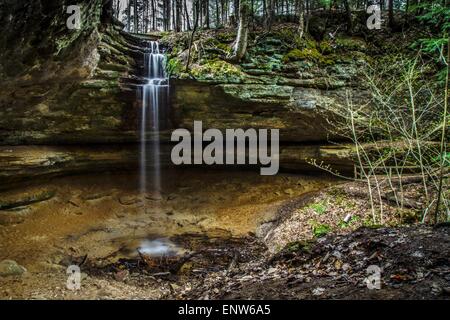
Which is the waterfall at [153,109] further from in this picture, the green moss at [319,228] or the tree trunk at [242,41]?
the green moss at [319,228]

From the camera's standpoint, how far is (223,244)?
9414 millimetres

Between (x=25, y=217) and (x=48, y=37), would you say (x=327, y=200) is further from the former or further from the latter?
(x=25, y=217)

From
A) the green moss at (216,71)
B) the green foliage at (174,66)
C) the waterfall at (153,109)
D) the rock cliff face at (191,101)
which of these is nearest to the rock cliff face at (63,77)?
the rock cliff face at (191,101)

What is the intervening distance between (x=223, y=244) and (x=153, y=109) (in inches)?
227

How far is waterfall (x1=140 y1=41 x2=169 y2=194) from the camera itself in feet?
39.0

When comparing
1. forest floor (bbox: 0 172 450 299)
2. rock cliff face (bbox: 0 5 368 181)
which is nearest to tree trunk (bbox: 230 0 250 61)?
rock cliff face (bbox: 0 5 368 181)

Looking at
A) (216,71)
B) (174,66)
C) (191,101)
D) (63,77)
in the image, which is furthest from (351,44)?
(63,77)

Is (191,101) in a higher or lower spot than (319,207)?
higher

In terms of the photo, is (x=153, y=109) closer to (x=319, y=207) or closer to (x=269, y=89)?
(x=269, y=89)

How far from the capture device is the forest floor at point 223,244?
14.9ft

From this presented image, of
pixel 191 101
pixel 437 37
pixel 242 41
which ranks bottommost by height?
pixel 191 101

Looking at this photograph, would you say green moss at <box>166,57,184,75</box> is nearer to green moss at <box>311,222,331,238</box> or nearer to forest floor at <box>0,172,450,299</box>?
forest floor at <box>0,172,450,299</box>

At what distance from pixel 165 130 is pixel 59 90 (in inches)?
154

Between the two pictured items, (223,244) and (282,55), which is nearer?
(223,244)
